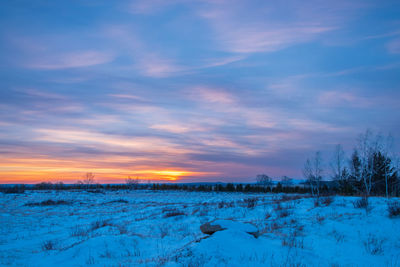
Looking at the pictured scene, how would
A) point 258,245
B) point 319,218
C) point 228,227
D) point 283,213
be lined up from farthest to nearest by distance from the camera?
point 283,213 < point 319,218 < point 228,227 < point 258,245

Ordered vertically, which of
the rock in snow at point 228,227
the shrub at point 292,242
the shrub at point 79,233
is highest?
the rock in snow at point 228,227

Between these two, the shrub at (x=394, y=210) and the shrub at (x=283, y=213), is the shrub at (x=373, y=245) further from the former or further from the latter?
the shrub at (x=283, y=213)

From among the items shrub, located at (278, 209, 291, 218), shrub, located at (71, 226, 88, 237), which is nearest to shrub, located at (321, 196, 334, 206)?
shrub, located at (278, 209, 291, 218)

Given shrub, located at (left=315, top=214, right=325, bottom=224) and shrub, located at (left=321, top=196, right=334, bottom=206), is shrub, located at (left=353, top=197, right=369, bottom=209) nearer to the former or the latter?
shrub, located at (left=321, top=196, right=334, bottom=206)

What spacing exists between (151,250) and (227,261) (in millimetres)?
2966

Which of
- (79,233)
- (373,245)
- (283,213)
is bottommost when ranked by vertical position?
(79,233)

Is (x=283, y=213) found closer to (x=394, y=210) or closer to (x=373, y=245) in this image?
(x=394, y=210)

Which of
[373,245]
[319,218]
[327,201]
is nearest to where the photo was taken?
[373,245]

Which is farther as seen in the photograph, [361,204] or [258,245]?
[361,204]

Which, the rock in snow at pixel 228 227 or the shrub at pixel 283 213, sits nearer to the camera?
the rock in snow at pixel 228 227

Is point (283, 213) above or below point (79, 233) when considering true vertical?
above

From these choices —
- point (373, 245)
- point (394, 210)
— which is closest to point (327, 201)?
point (394, 210)

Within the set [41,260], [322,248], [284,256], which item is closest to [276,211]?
[322,248]

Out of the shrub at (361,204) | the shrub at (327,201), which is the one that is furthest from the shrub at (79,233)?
the shrub at (361,204)
